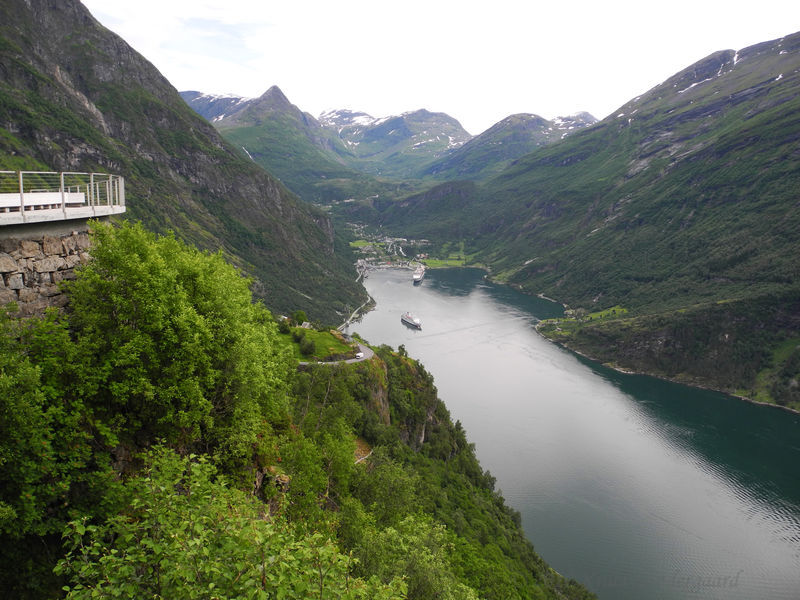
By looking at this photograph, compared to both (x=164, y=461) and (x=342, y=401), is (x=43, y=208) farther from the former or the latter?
(x=342, y=401)

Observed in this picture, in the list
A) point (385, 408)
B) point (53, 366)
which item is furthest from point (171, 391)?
point (385, 408)

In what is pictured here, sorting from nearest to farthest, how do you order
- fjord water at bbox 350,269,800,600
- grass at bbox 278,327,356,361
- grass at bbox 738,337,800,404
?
grass at bbox 278,327,356,361, fjord water at bbox 350,269,800,600, grass at bbox 738,337,800,404

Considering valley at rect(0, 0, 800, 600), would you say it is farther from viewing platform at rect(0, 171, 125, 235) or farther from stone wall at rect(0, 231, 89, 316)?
viewing platform at rect(0, 171, 125, 235)

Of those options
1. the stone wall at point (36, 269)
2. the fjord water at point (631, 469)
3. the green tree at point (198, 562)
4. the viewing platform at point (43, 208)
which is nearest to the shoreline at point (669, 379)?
the fjord water at point (631, 469)

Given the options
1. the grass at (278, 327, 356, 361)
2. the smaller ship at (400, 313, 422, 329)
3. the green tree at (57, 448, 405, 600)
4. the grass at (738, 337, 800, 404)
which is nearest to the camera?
the green tree at (57, 448, 405, 600)

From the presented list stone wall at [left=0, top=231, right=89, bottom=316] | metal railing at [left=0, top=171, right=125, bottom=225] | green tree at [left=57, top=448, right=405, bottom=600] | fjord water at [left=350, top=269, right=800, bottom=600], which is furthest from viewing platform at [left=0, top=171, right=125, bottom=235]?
fjord water at [left=350, top=269, right=800, bottom=600]

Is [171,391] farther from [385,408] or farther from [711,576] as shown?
[711,576]

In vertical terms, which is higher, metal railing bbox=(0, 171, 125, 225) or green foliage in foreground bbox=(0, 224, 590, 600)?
metal railing bbox=(0, 171, 125, 225)
